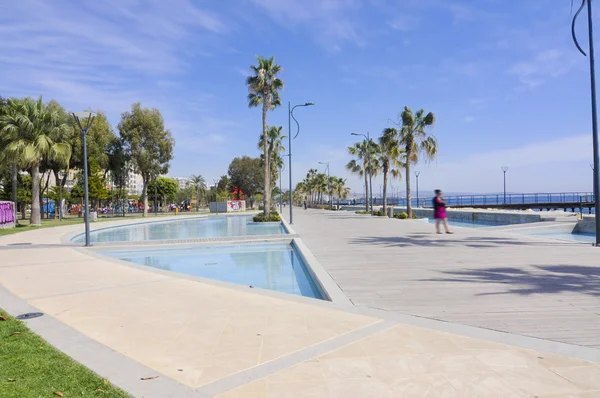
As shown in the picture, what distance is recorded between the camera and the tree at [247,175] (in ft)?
264

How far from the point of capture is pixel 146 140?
47.0m

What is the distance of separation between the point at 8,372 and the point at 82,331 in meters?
1.45

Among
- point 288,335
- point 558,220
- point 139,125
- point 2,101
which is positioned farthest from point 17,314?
point 139,125

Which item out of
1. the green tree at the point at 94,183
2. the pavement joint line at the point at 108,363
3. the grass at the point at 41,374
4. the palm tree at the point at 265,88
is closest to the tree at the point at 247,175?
the green tree at the point at 94,183

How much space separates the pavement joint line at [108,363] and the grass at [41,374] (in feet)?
0.32

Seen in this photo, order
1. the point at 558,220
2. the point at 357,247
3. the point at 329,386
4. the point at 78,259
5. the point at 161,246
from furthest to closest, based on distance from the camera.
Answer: the point at 558,220 → the point at 161,246 → the point at 357,247 → the point at 78,259 → the point at 329,386

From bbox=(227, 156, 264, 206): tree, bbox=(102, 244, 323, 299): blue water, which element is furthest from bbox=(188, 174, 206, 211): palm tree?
bbox=(102, 244, 323, 299): blue water

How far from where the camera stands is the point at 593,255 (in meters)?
10.6

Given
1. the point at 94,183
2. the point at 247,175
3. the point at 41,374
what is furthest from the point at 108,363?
the point at 247,175

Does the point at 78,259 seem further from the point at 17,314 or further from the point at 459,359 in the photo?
the point at 459,359

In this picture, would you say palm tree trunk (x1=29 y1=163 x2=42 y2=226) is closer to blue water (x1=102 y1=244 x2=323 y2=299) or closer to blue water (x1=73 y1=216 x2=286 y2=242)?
blue water (x1=73 y1=216 x2=286 y2=242)

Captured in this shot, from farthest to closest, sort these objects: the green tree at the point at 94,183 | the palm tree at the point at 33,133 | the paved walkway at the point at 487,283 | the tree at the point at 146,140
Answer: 1. the tree at the point at 146,140
2. the green tree at the point at 94,183
3. the palm tree at the point at 33,133
4. the paved walkway at the point at 487,283

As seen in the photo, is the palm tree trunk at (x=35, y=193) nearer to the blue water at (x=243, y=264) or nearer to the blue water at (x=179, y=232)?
the blue water at (x=179, y=232)

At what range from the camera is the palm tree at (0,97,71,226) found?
2594cm
